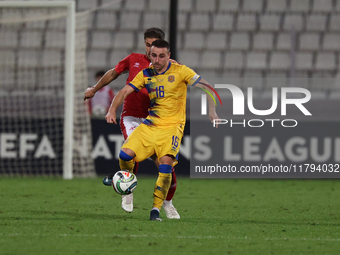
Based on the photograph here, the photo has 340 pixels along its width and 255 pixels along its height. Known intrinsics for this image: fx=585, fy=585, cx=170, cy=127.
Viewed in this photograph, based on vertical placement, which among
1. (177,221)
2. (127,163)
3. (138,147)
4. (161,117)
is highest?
(161,117)

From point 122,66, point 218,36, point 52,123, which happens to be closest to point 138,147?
point 122,66

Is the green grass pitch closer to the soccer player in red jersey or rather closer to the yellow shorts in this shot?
the yellow shorts

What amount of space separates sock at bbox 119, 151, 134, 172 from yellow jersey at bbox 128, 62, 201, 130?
0.36 meters

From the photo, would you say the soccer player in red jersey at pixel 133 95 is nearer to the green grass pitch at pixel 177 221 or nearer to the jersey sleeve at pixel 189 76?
the jersey sleeve at pixel 189 76

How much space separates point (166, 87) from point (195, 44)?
27.9 ft

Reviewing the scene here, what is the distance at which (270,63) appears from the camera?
13070mm

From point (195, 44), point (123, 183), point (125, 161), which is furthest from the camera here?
point (195, 44)

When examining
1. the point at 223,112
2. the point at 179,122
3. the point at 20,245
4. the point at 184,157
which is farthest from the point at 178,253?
the point at 223,112

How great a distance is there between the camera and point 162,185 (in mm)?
4953

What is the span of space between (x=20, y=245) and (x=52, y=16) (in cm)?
589

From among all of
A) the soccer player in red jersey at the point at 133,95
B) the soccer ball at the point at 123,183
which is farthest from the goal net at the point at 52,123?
the soccer ball at the point at 123,183

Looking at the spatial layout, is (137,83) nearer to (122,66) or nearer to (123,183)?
(122,66)

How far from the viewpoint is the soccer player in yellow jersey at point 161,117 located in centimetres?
498

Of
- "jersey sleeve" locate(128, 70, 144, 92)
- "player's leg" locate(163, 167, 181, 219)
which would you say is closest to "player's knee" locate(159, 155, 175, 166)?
"player's leg" locate(163, 167, 181, 219)
